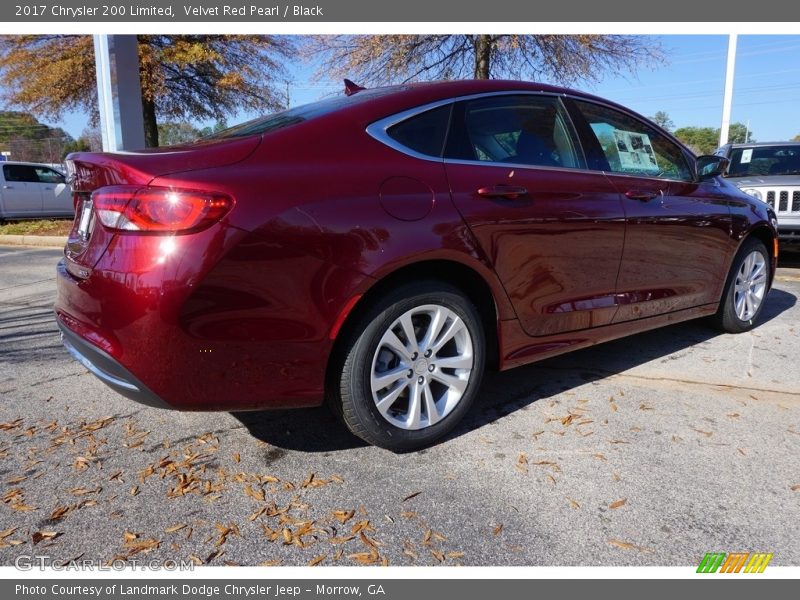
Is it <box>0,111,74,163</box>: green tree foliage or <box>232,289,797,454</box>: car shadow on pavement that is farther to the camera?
<box>0,111,74,163</box>: green tree foliage

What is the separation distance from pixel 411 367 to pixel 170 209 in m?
1.20

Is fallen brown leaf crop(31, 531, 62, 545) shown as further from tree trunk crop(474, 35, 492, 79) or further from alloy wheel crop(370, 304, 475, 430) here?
tree trunk crop(474, 35, 492, 79)

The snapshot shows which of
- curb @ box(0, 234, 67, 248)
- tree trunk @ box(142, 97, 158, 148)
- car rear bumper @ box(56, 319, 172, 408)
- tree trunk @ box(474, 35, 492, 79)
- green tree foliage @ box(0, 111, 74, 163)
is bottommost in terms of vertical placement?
curb @ box(0, 234, 67, 248)

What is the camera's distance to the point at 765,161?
27.9 ft

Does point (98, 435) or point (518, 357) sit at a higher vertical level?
point (518, 357)

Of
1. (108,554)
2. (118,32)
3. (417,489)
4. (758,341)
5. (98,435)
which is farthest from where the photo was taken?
(118,32)

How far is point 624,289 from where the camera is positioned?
3455mm

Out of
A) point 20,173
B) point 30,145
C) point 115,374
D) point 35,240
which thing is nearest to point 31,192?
point 20,173

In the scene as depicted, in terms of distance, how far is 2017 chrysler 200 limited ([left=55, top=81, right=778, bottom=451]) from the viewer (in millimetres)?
2127

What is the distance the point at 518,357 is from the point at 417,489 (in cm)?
94

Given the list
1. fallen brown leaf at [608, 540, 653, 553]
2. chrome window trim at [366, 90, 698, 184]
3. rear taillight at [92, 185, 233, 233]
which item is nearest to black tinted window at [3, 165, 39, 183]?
rear taillight at [92, 185, 233, 233]

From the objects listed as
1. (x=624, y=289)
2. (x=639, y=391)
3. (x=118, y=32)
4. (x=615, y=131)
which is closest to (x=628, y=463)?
(x=639, y=391)

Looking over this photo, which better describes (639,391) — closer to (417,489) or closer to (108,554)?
(417,489)

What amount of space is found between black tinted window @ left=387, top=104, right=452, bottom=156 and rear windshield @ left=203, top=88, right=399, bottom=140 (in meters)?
0.25
